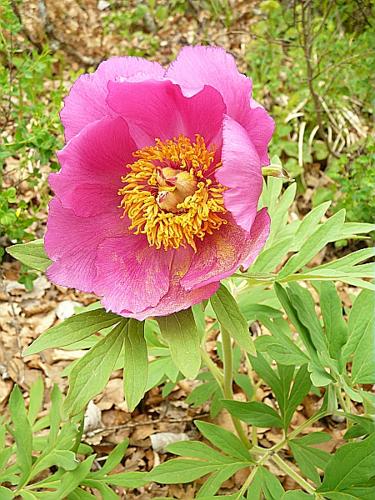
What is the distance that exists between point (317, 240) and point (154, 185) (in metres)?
0.29

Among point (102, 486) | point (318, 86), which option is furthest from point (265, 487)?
point (318, 86)

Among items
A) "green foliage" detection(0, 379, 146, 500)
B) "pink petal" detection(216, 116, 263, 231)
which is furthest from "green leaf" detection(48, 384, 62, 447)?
"pink petal" detection(216, 116, 263, 231)

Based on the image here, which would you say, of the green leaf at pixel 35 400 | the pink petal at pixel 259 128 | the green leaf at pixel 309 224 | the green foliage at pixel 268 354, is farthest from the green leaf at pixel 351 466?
the green leaf at pixel 35 400

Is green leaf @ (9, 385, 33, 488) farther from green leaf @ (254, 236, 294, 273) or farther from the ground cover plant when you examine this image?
green leaf @ (254, 236, 294, 273)

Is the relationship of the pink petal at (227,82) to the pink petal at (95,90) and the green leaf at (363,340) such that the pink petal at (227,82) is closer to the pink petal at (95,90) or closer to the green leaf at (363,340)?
the pink petal at (95,90)

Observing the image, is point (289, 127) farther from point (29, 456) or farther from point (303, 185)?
point (29, 456)

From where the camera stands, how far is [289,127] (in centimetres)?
259

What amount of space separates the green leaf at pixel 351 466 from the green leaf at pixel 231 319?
0.93ft

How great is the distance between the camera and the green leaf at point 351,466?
1.04 meters

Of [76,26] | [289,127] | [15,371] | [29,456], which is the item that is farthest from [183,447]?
[76,26]

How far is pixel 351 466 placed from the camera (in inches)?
41.9

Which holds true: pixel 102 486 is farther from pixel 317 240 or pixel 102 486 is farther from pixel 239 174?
pixel 239 174

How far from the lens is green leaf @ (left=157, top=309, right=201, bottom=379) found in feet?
2.91

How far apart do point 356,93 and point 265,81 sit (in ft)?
1.22
